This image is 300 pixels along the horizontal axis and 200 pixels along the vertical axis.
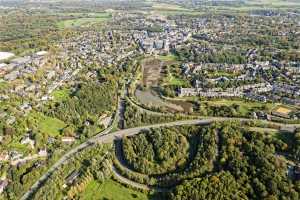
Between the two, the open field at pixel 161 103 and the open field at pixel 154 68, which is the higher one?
the open field at pixel 154 68

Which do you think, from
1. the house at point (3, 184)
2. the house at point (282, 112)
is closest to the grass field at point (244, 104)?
the house at point (282, 112)

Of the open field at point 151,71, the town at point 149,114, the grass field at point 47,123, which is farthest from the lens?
the open field at point 151,71

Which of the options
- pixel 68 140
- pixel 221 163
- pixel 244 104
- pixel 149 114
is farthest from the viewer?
pixel 244 104

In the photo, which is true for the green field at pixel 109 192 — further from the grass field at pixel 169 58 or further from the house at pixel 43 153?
the grass field at pixel 169 58

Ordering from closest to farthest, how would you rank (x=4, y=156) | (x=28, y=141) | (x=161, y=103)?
(x=4, y=156) → (x=28, y=141) → (x=161, y=103)

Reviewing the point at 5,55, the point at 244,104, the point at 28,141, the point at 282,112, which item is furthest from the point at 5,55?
the point at 282,112

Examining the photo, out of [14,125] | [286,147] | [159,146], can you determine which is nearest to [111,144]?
[159,146]

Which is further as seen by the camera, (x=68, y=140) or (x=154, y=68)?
(x=154, y=68)

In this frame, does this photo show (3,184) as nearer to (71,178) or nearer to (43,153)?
(43,153)
